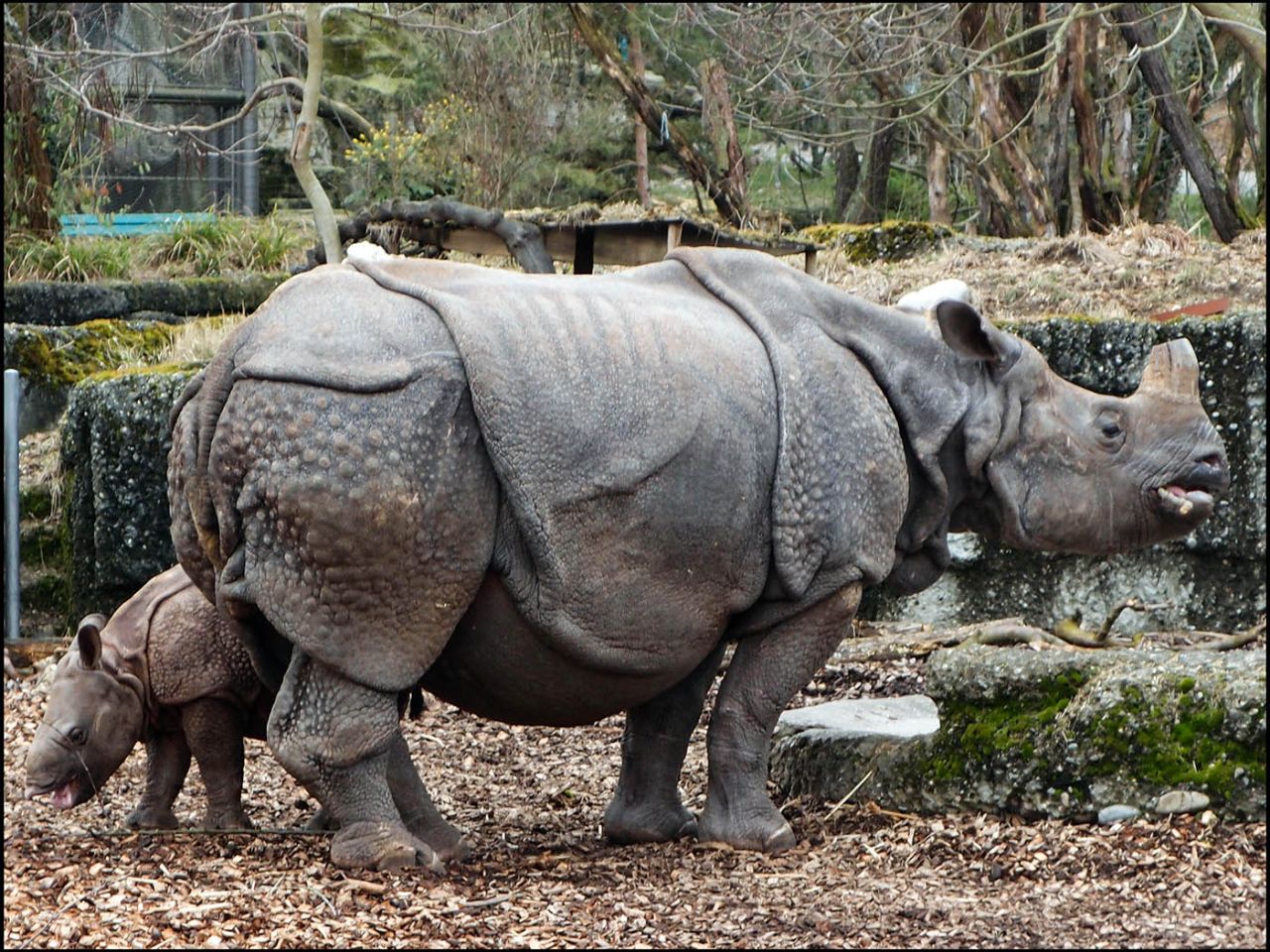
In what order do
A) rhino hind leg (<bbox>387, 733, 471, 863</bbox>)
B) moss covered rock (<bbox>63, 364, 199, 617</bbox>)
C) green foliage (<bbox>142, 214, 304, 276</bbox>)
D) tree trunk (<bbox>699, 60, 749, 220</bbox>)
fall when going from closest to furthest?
1. rhino hind leg (<bbox>387, 733, 471, 863</bbox>)
2. moss covered rock (<bbox>63, 364, 199, 617</bbox>)
3. green foliage (<bbox>142, 214, 304, 276</bbox>)
4. tree trunk (<bbox>699, 60, 749, 220</bbox>)

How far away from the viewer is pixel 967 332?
535 centimetres

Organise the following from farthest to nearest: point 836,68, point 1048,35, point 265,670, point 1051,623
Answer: point 836,68 → point 1048,35 → point 1051,623 → point 265,670

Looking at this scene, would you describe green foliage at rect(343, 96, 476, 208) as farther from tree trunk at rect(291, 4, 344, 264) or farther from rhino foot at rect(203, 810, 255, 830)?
rhino foot at rect(203, 810, 255, 830)

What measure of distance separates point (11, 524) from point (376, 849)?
202 inches

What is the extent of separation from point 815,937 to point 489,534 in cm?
133

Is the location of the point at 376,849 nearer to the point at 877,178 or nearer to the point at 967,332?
the point at 967,332

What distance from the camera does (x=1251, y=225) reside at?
46.5 ft

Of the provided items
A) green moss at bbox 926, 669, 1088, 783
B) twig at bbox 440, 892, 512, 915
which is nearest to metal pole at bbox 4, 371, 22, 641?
twig at bbox 440, 892, 512, 915

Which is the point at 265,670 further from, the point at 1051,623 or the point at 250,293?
the point at 250,293

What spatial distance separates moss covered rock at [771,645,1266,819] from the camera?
493 centimetres

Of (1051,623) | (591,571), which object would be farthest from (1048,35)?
(591,571)

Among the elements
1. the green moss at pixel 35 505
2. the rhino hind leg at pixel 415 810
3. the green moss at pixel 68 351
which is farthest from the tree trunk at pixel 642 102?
the rhino hind leg at pixel 415 810

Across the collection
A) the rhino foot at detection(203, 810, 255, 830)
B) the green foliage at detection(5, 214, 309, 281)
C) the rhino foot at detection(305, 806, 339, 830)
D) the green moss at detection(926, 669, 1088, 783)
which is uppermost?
the green foliage at detection(5, 214, 309, 281)

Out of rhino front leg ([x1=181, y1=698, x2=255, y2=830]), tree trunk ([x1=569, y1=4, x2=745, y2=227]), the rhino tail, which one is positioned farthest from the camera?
tree trunk ([x1=569, y1=4, x2=745, y2=227])
